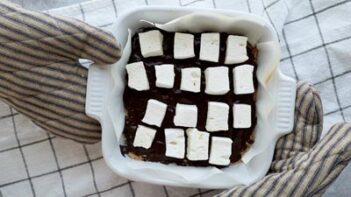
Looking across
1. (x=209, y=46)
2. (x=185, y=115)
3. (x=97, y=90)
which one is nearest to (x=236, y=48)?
(x=209, y=46)

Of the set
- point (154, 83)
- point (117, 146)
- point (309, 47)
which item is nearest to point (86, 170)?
point (117, 146)

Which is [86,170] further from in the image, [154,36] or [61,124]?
[154,36]

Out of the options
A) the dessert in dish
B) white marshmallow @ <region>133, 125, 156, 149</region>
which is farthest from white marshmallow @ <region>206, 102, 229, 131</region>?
white marshmallow @ <region>133, 125, 156, 149</region>

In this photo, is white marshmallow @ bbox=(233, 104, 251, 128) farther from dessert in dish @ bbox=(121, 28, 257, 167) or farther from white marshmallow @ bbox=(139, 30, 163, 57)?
white marshmallow @ bbox=(139, 30, 163, 57)

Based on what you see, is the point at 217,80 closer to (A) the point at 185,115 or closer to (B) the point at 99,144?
(A) the point at 185,115

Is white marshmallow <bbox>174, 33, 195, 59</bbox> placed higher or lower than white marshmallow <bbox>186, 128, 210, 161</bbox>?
higher

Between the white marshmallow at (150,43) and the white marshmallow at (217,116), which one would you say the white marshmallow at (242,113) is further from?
the white marshmallow at (150,43)

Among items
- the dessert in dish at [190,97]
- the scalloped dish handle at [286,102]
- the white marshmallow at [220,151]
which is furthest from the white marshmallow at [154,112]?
the scalloped dish handle at [286,102]
